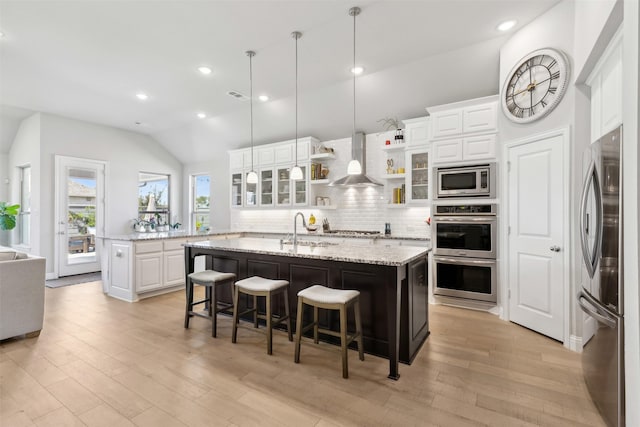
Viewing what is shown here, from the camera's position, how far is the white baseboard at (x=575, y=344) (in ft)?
9.25

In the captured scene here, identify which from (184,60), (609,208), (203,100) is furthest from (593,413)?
(203,100)

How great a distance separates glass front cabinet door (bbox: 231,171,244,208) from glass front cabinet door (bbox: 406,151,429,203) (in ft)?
12.1

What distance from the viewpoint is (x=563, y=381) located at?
2.33 m

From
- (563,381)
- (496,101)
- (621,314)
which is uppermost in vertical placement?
(496,101)

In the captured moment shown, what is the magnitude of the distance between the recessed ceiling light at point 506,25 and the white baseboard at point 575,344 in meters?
3.15

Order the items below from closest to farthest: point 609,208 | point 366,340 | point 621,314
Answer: point 621,314 → point 609,208 → point 366,340

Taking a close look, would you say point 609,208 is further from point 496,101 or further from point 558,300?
point 496,101

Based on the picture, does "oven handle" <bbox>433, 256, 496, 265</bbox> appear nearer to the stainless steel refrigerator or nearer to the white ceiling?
the stainless steel refrigerator

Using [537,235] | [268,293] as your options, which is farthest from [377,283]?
[537,235]

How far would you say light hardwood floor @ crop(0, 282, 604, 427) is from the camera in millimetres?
1938

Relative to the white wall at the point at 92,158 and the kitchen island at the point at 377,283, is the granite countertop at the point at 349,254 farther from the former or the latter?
the white wall at the point at 92,158

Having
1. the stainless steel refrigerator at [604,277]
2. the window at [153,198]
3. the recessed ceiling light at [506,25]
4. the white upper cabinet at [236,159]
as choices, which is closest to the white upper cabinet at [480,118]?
the recessed ceiling light at [506,25]

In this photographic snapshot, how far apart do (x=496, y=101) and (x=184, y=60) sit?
13.1ft

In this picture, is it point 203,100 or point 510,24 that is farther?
point 203,100
